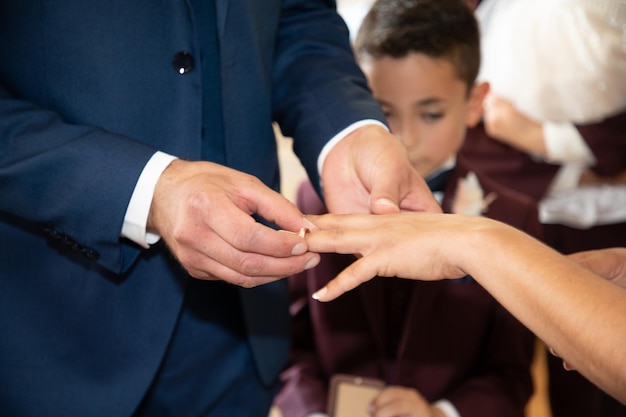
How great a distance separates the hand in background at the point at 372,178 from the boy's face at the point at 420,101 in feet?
2.00

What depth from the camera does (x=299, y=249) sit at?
Result: 98cm

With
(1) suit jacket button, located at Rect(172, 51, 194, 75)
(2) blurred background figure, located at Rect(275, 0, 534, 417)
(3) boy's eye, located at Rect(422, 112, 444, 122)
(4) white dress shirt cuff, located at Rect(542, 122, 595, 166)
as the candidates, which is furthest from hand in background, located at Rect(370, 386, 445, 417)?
(4) white dress shirt cuff, located at Rect(542, 122, 595, 166)

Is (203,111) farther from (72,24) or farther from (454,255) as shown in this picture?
(454,255)

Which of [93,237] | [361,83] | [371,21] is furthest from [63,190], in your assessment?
[371,21]

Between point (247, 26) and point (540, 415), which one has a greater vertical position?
point (247, 26)

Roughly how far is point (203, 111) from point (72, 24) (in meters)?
0.26

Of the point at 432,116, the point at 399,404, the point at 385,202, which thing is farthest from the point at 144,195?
the point at 432,116

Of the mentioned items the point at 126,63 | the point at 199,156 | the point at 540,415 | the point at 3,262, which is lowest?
the point at 540,415

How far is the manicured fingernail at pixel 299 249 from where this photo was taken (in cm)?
97

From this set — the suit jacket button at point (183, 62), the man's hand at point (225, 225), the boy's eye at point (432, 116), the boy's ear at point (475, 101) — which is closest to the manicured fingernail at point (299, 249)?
the man's hand at point (225, 225)

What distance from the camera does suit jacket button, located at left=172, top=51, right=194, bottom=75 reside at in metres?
1.11

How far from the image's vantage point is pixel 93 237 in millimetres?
1043

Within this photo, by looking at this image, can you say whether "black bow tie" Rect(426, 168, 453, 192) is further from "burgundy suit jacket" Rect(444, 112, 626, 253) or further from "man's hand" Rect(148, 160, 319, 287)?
"man's hand" Rect(148, 160, 319, 287)

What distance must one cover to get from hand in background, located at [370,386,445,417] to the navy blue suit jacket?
1.19 feet
